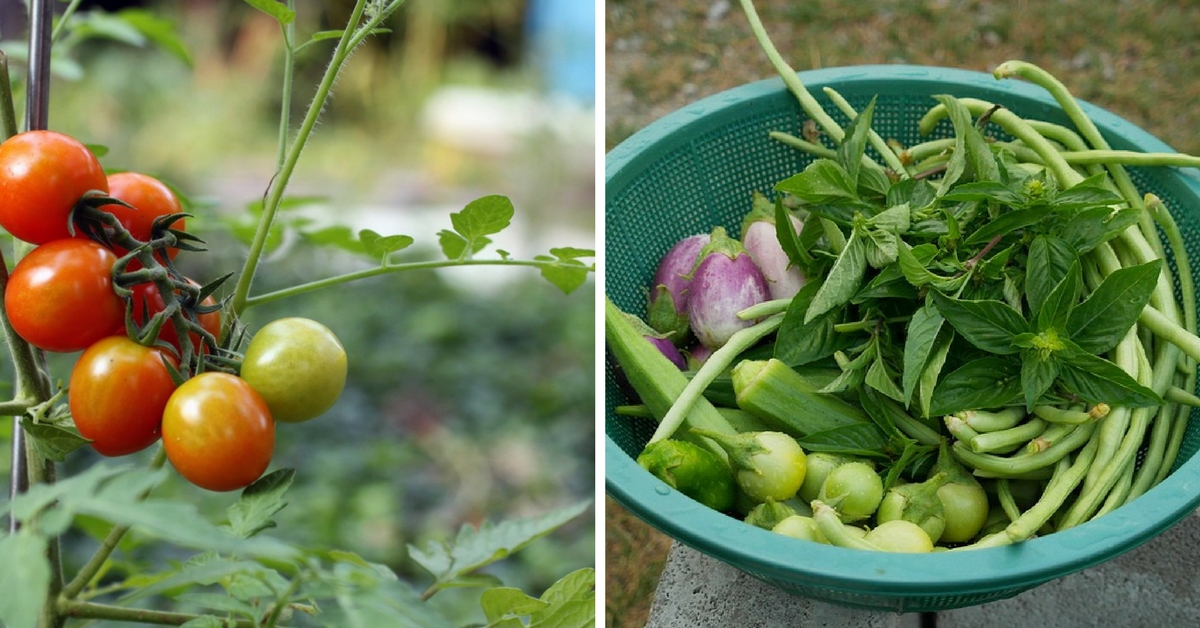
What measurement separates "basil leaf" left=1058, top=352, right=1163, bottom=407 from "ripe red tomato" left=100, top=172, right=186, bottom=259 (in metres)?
0.67

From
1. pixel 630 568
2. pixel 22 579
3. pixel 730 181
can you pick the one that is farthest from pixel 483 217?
pixel 630 568

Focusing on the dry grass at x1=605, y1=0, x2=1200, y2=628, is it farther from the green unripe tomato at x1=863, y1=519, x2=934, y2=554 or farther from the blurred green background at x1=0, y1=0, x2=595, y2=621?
the green unripe tomato at x1=863, y1=519, x2=934, y2=554

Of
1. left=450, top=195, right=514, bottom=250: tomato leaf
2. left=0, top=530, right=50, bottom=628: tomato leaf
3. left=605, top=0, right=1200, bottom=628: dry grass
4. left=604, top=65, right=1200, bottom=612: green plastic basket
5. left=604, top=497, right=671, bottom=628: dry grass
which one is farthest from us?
left=605, top=0, right=1200, bottom=628: dry grass

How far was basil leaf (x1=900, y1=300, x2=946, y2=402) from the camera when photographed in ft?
2.77

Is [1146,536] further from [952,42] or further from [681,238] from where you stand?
[952,42]

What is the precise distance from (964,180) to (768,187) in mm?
285

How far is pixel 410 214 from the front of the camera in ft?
6.62

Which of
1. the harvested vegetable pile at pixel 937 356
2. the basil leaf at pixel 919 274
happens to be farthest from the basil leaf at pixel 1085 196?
the basil leaf at pixel 919 274

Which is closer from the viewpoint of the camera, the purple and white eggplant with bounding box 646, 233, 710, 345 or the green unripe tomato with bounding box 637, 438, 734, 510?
the green unripe tomato with bounding box 637, 438, 734, 510

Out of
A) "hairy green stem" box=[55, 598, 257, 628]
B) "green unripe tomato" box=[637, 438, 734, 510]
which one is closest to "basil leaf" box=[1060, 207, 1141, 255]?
"green unripe tomato" box=[637, 438, 734, 510]

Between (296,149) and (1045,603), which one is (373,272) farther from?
(1045,603)

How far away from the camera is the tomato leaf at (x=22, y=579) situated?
0.29 metres

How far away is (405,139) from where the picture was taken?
2301 millimetres

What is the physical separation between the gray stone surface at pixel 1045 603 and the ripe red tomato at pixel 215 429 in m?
0.78
